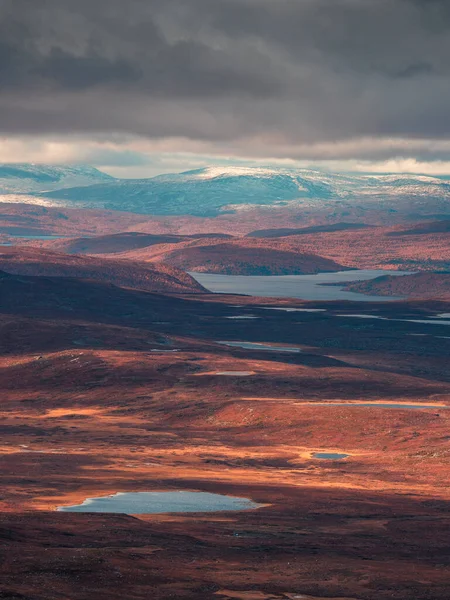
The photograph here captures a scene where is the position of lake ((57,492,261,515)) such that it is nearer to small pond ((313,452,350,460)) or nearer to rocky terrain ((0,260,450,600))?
rocky terrain ((0,260,450,600))

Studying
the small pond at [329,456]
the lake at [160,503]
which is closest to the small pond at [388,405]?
the small pond at [329,456]

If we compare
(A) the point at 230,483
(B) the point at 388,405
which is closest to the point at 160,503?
(A) the point at 230,483

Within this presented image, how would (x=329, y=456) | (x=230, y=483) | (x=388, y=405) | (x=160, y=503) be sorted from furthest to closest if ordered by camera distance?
(x=388, y=405)
(x=329, y=456)
(x=230, y=483)
(x=160, y=503)

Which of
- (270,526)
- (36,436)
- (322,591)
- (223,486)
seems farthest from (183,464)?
(322,591)

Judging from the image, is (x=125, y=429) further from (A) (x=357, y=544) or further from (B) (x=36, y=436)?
(A) (x=357, y=544)

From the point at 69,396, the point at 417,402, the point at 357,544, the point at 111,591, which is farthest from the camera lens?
the point at 69,396

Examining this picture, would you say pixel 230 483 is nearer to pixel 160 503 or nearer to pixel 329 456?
pixel 160 503

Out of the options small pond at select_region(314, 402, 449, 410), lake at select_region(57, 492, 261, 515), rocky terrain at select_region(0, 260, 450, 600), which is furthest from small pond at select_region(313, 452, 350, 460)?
lake at select_region(57, 492, 261, 515)

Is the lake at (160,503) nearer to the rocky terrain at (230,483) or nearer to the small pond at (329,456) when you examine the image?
the rocky terrain at (230,483)
